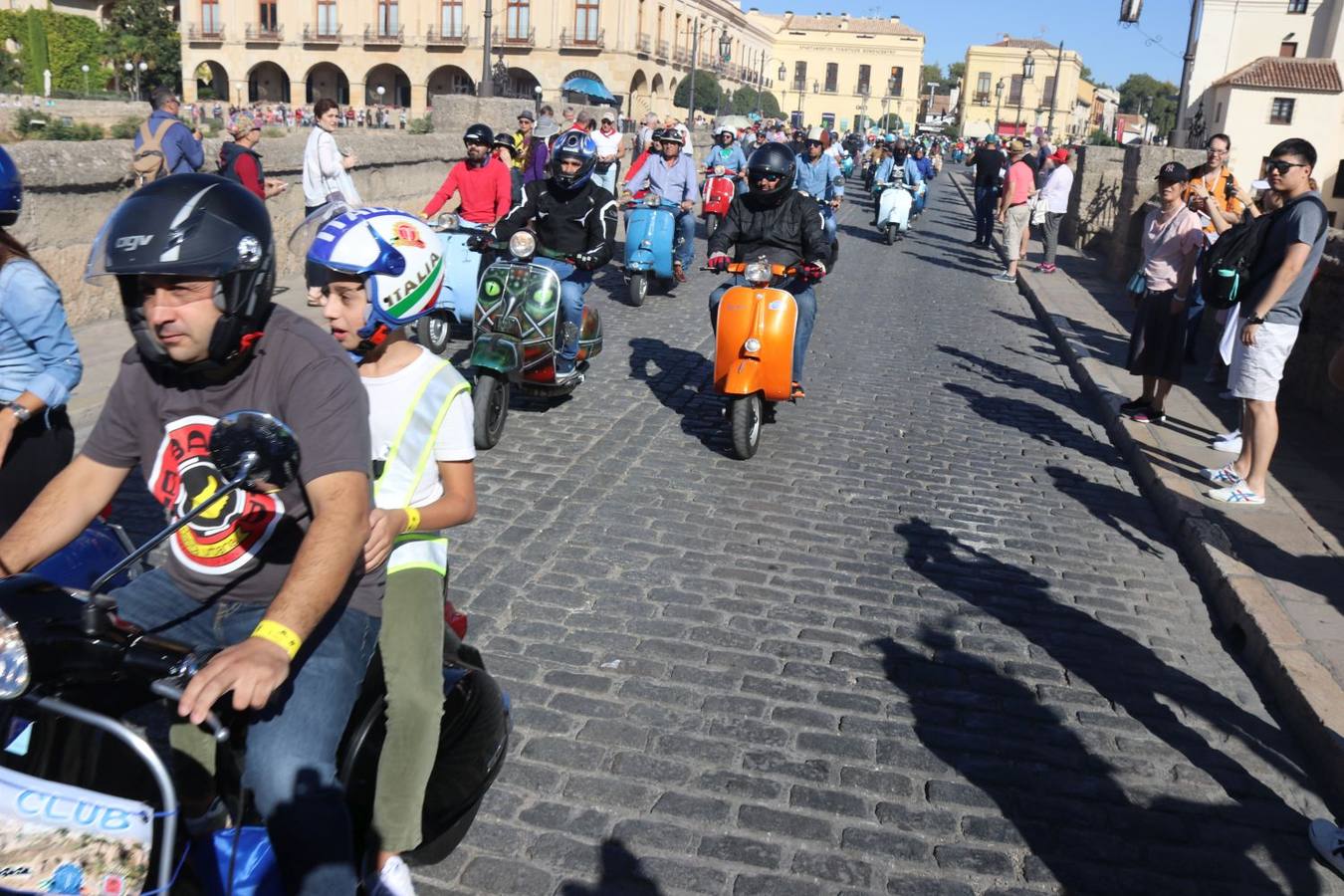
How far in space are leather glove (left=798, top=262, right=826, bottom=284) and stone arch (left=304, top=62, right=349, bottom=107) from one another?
7021 centimetres

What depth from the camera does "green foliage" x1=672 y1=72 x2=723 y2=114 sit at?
242 feet

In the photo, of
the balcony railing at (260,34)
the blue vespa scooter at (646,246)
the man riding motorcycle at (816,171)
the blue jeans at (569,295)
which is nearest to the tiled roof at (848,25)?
the balcony railing at (260,34)

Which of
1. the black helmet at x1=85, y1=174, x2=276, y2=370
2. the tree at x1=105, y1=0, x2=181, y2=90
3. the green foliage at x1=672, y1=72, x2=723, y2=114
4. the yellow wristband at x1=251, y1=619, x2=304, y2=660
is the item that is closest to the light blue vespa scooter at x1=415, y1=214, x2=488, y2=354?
the black helmet at x1=85, y1=174, x2=276, y2=370

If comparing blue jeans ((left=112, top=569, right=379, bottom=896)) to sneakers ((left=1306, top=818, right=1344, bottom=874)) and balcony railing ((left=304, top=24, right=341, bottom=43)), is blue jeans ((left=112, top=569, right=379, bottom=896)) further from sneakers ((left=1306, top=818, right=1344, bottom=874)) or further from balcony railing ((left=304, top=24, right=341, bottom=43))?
balcony railing ((left=304, top=24, right=341, bottom=43))

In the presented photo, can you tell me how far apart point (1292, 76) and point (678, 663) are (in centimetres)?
5948

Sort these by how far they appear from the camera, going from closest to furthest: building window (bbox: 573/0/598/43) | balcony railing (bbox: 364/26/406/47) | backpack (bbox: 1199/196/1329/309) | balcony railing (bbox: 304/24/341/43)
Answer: backpack (bbox: 1199/196/1329/309) → building window (bbox: 573/0/598/43) → balcony railing (bbox: 364/26/406/47) → balcony railing (bbox: 304/24/341/43)

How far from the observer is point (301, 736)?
222cm

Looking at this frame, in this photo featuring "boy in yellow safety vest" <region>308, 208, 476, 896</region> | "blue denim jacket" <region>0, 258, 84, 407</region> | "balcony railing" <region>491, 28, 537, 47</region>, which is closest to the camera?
"boy in yellow safety vest" <region>308, 208, 476, 896</region>

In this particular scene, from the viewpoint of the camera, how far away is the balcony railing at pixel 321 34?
68188 mm

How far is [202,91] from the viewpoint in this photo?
74.0 m

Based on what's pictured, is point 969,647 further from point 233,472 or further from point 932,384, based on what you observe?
point 932,384

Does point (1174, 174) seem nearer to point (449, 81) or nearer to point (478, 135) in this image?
point (478, 135)

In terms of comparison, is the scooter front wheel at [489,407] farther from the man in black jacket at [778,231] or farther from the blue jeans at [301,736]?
the blue jeans at [301,736]

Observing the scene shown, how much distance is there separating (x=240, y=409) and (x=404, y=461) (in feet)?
2.06
